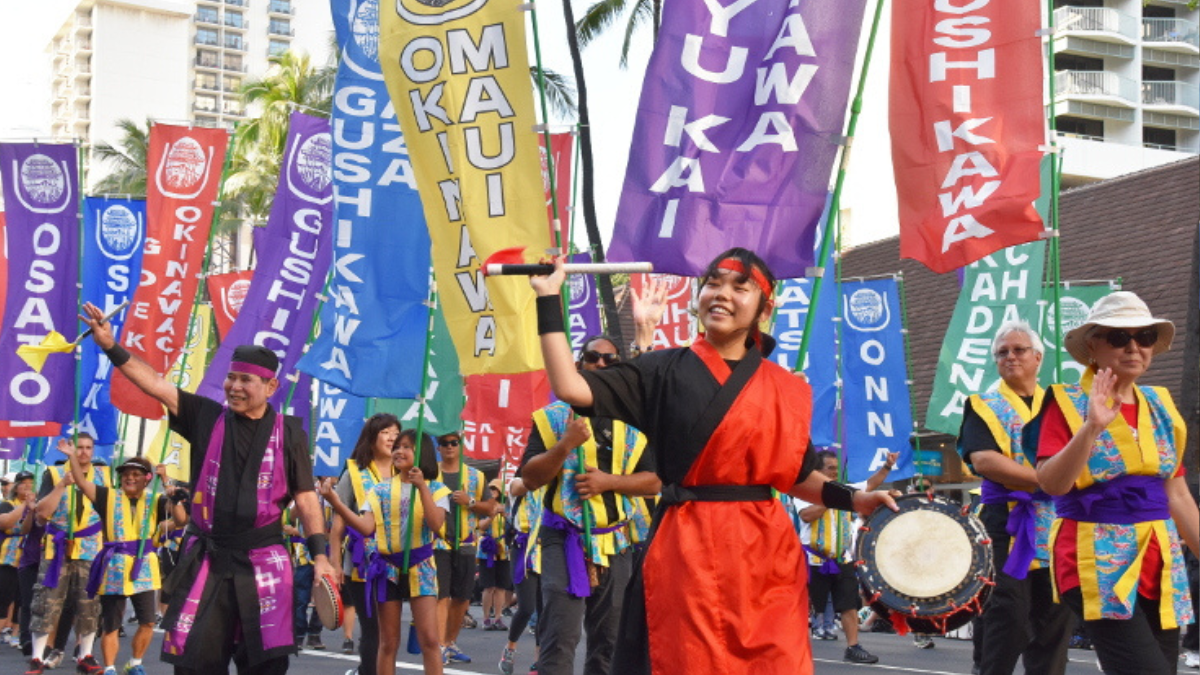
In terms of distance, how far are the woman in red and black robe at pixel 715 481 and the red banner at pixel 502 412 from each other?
35.2ft

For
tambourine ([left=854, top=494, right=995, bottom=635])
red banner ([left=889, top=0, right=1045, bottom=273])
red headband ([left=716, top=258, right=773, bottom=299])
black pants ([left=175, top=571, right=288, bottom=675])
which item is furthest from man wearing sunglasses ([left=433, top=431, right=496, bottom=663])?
red headband ([left=716, top=258, right=773, bottom=299])

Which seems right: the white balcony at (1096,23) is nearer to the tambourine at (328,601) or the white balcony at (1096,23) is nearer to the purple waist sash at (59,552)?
the purple waist sash at (59,552)

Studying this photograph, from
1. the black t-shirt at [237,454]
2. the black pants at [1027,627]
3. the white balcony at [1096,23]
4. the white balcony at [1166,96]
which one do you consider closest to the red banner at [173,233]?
the black t-shirt at [237,454]

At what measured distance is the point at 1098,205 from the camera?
29391 millimetres

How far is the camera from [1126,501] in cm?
646

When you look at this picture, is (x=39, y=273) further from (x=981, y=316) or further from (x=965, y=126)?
(x=965, y=126)

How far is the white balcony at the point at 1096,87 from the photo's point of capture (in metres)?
64.1

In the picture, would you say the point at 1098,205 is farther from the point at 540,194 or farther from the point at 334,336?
the point at 540,194

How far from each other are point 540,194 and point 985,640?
3.32 metres

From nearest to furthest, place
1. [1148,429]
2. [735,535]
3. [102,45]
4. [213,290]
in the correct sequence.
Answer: [735,535]
[1148,429]
[213,290]
[102,45]

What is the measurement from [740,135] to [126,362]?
10.0 ft

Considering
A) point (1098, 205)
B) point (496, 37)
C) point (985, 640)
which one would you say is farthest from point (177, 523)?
point (1098, 205)

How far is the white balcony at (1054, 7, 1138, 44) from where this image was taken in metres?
63.3

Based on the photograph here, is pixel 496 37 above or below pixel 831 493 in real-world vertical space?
above
